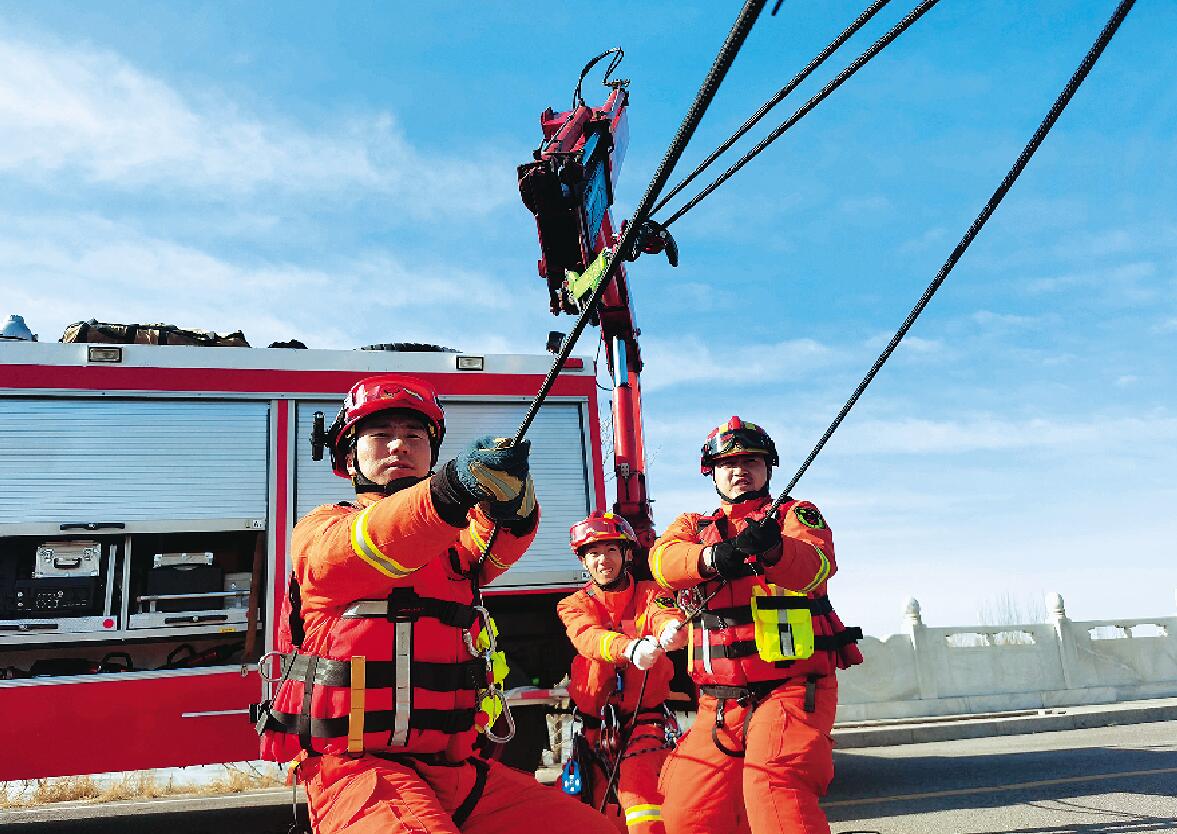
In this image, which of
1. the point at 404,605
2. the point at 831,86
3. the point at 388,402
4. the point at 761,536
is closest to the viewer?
the point at 831,86

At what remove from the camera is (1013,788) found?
6.71 metres

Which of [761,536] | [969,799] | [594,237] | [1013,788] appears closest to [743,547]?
[761,536]

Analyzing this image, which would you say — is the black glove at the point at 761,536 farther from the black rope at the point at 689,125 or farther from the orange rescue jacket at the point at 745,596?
the black rope at the point at 689,125

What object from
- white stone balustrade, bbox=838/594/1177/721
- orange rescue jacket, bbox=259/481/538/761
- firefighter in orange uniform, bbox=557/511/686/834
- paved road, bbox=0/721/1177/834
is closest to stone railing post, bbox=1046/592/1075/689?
white stone balustrade, bbox=838/594/1177/721

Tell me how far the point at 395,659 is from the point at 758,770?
1.76 m

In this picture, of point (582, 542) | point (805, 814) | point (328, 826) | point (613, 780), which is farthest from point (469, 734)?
point (582, 542)

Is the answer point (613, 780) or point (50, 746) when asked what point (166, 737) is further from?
point (613, 780)

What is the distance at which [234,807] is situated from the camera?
7.84 metres

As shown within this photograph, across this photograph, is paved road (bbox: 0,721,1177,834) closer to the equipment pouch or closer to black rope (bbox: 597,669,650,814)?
black rope (bbox: 597,669,650,814)

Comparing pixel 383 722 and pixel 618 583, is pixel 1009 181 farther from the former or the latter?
pixel 618 583

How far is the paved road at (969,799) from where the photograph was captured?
544cm

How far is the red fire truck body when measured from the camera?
522cm

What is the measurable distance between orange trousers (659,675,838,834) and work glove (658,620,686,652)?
0.94 feet

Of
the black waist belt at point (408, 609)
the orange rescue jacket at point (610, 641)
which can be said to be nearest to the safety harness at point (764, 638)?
the orange rescue jacket at point (610, 641)
